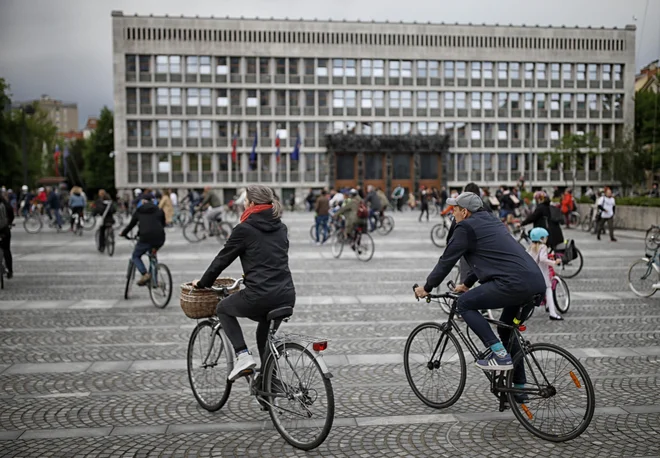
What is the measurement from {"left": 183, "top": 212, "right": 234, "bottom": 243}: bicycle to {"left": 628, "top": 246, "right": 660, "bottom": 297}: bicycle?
14.1m

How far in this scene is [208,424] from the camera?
575 cm

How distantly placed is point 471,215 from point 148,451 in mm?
2952

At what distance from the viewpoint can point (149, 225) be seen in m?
11.8

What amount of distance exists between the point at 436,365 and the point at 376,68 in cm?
7026

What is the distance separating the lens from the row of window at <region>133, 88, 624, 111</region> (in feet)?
234

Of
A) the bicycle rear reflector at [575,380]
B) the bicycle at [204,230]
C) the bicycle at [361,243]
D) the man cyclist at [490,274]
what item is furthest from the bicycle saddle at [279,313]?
the bicycle at [204,230]

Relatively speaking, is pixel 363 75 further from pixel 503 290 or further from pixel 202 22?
pixel 503 290

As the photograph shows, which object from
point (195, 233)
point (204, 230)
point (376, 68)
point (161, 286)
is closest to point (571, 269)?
point (161, 286)

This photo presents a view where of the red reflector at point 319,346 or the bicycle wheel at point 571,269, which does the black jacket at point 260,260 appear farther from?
the bicycle wheel at point 571,269

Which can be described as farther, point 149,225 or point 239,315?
point 149,225

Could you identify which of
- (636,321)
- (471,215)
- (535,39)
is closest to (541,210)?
(636,321)

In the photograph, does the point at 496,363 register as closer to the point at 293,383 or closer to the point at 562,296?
the point at 293,383

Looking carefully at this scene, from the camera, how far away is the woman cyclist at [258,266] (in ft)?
17.4

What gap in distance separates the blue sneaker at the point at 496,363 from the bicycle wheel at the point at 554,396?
57 millimetres
